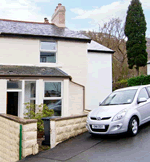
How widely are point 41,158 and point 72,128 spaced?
2137 millimetres

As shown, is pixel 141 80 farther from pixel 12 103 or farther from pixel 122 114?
pixel 122 114

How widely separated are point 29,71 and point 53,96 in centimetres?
184

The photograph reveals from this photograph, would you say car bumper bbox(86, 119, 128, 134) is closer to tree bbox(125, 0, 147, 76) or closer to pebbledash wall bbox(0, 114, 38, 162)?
pebbledash wall bbox(0, 114, 38, 162)

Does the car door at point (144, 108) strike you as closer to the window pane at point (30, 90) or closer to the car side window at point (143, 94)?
the car side window at point (143, 94)

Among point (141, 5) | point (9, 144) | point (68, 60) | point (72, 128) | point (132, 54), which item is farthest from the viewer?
point (141, 5)

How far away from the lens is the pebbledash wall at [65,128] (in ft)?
24.3

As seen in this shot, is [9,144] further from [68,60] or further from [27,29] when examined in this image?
[27,29]

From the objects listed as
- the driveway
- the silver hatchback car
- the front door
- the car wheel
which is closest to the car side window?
the silver hatchback car

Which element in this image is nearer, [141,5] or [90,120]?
[90,120]

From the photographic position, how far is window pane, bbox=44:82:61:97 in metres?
11.7

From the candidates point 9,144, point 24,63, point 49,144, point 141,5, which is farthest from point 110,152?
point 141,5

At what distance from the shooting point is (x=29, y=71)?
11547 mm

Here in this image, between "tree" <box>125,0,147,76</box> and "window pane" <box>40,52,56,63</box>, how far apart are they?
51.5 feet

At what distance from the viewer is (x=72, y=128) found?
8.23 meters
